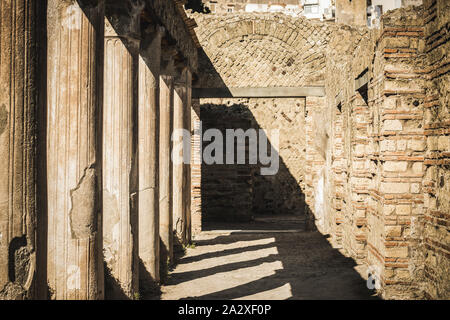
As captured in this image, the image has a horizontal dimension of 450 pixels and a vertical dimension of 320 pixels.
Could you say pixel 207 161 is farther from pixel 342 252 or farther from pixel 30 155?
pixel 30 155

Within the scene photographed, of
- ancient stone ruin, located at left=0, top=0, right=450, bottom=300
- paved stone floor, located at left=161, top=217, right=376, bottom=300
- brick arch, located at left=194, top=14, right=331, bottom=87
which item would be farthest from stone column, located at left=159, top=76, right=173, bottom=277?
brick arch, located at left=194, top=14, right=331, bottom=87

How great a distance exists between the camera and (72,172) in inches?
137

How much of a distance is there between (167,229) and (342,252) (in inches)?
125

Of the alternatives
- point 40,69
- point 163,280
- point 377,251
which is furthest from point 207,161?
point 40,69

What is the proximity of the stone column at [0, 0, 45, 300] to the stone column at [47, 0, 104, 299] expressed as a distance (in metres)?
0.66

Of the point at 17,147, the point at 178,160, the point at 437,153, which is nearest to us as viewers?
the point at 17,147

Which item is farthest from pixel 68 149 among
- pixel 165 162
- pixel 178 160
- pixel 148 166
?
pixel 178 160

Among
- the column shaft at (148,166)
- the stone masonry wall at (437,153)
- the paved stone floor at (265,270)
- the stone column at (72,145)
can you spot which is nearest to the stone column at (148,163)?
the column shaft at (148,166)

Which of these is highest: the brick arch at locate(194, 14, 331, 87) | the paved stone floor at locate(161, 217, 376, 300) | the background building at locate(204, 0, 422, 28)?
the background building at locate(204, 0, 422, 28)

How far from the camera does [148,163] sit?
6062mm

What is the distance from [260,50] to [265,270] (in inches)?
216

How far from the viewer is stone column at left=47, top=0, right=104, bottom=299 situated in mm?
3422

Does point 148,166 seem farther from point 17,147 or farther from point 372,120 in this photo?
point 17,147

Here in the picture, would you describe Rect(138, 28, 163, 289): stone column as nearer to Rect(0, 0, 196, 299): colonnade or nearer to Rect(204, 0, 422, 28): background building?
Rect(0, 0, 196, 299): colonnade
